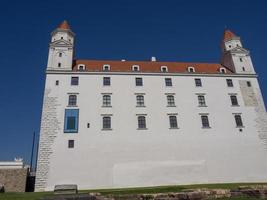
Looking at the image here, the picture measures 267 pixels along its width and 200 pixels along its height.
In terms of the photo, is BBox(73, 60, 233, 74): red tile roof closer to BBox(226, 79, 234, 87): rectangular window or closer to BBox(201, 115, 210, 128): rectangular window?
BBox(226, 79, 234, 87): rectangular window

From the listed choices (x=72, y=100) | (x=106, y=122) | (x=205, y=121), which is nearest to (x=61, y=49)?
(x=72, y=100)

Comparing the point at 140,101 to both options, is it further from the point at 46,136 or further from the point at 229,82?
the point at 229,82

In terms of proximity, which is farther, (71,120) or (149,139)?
(149,139)

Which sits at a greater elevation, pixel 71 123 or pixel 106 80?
pixel 106 80

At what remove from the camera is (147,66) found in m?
32.9

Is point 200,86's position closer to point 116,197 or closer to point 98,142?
point 98,142

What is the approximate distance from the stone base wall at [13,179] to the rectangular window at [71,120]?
19.9 ft

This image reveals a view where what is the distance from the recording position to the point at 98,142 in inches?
1014

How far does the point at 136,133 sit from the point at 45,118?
10.3 meters

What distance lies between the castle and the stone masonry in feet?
0.32

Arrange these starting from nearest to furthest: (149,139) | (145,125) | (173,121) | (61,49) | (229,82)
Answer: (149,139) → (145,125) → (173,121) → (61,49) → (229,82)

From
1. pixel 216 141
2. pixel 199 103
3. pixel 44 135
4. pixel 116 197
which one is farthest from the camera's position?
pixel 199 103

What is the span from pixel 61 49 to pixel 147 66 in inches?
463

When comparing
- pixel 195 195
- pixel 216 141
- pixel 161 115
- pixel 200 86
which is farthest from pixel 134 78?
pixel 195 195
